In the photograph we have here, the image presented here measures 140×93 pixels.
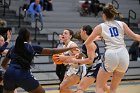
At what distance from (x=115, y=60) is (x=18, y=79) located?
1.59 meters

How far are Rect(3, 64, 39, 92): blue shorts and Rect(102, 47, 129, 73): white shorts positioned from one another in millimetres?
1213

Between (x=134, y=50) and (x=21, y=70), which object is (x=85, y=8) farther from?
(x=21, y=70)

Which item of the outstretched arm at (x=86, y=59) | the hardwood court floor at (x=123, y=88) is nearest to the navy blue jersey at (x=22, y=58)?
the outstretched arm at (x=86, y=59)

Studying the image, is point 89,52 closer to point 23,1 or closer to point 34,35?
point 34,35

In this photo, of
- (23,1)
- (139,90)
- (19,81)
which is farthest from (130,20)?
(19,81)

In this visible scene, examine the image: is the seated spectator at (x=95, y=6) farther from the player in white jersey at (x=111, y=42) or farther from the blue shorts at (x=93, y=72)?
the player in white jersey at (x=111, y=42)

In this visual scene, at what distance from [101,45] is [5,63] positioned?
9671 millimetres

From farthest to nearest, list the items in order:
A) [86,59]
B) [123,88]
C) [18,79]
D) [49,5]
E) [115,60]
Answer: [49,5] → [123,88] → [86,59] → [115,60] → [18,79]

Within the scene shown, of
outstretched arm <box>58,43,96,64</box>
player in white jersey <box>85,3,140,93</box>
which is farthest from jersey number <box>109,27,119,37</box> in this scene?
outstretched arm <box>58,43,96,64</box>

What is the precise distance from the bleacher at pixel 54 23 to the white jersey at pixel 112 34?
6.37 metres

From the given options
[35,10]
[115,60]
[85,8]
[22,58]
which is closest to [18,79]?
[22,58]

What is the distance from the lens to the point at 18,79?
6.02 metres

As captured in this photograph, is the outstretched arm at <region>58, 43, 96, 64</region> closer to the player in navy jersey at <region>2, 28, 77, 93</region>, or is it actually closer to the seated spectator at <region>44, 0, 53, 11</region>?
the player in navy jersey at <region>2, 28, 77, 93</region>

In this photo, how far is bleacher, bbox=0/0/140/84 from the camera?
13.3 metres
